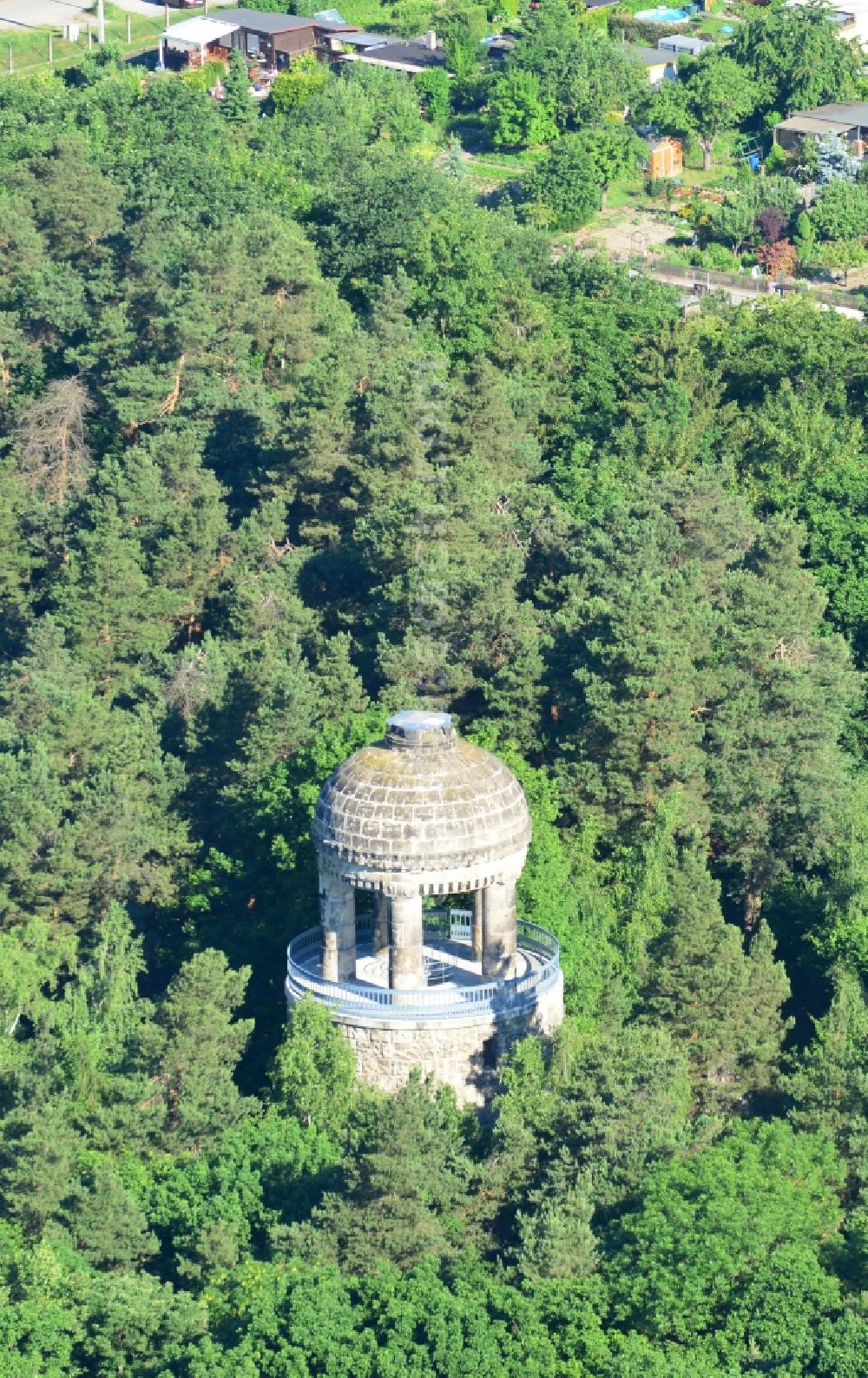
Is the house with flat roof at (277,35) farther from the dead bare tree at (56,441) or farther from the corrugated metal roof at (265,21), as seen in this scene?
the dead bare tree at (56,441)

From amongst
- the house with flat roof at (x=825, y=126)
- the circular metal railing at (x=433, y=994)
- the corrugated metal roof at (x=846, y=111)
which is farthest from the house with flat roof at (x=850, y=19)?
the circular metal railing at (x=433, y=994)

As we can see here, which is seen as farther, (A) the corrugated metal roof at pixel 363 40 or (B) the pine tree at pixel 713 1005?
(A) the corrugated metal roof at pixel 363 40

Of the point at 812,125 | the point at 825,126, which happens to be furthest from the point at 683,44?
the point at 825,126

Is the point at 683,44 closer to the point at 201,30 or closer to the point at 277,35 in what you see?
the point at 277,35

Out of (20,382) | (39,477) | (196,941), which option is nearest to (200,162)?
(20,382)

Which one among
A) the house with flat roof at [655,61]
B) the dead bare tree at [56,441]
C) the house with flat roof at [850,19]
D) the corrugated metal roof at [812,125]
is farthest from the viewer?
the house with flat roof at [850,19]

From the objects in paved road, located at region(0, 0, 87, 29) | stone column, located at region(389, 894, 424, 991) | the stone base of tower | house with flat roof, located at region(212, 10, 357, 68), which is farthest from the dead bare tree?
paved road, located at region(0, 0, 87, 29)

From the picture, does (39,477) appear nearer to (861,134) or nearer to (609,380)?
(609,380)

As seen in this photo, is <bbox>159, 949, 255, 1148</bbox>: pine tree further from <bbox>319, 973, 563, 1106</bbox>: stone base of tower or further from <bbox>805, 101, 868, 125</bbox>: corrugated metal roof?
<bbox>805, 101, 868, 125</bbox>: corrugated metal roof
